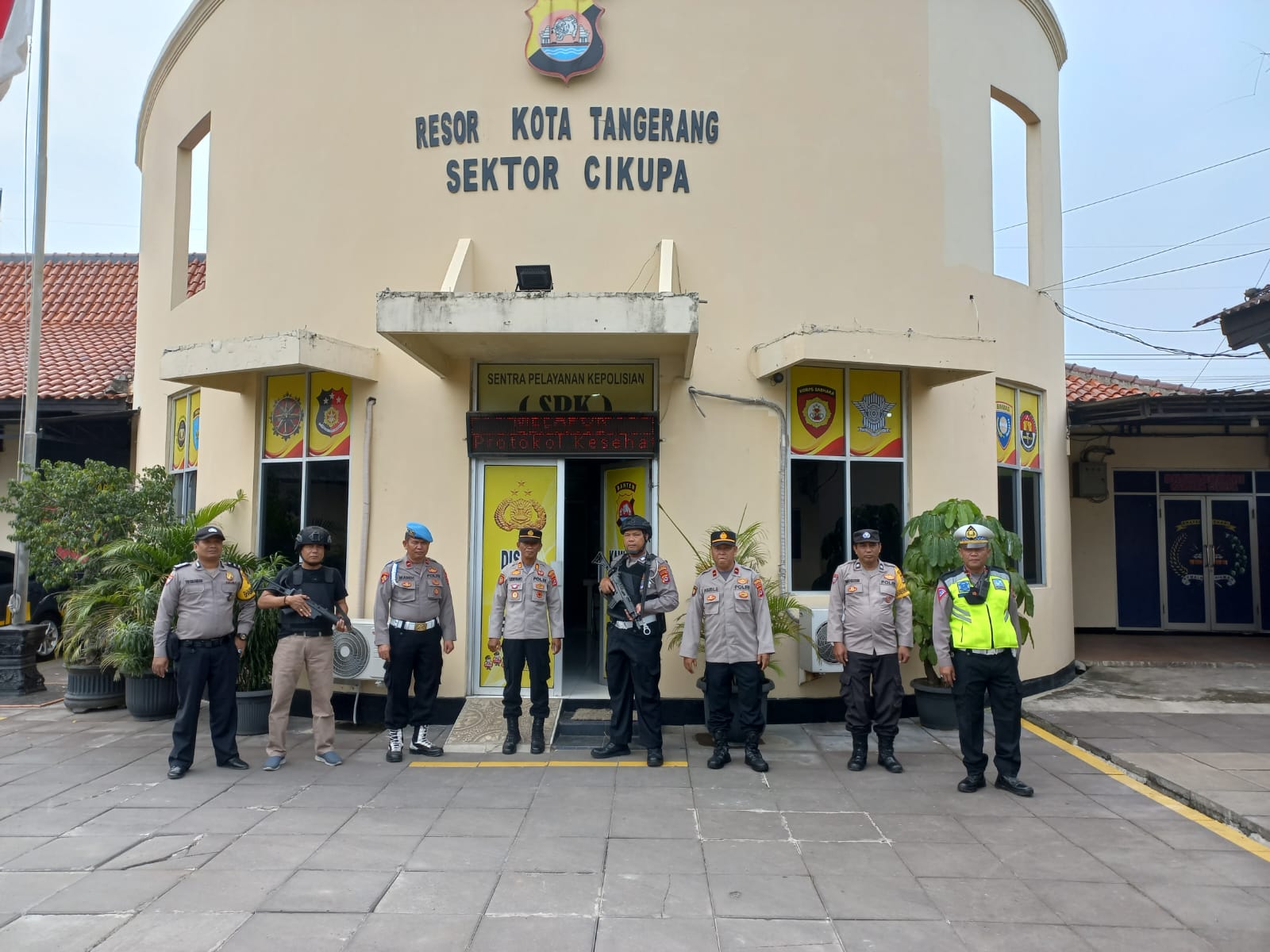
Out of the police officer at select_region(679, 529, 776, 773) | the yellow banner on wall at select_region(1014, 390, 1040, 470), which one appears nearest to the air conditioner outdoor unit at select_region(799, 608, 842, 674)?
the police officer at select_region(679, 529, 776, 773)

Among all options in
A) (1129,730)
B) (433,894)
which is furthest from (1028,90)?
(433,894)

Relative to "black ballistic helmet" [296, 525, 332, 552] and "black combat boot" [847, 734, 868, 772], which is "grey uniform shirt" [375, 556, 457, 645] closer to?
"black ballistic helmet" [296, 525, 332, 552]

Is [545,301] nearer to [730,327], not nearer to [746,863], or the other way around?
[730,327]

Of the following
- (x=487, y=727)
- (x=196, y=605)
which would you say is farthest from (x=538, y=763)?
(x=196, y=605)

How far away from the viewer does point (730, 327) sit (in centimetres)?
808

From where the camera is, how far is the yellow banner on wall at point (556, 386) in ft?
26.6

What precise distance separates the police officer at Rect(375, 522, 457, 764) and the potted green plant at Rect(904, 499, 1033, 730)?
406 centimetres

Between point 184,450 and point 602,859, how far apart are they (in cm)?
803

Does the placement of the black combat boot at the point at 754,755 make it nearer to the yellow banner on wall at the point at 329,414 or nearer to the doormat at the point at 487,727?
the doormat at the point at 487,727

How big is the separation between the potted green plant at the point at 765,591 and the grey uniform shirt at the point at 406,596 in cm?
209

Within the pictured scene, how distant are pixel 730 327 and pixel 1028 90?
5.02 metres

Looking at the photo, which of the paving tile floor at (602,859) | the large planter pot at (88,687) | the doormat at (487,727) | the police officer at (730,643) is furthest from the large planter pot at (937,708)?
the large planter pot at (88,687)

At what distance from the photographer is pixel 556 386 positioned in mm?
8148

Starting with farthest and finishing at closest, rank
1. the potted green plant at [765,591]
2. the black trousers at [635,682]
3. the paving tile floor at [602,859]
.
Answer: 1. the potted green plant at [765,591]
2. the black trousers at [635,682]
3. the paving tile floor at [602,859]
